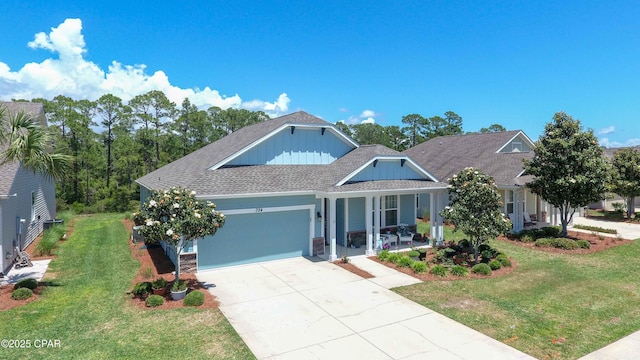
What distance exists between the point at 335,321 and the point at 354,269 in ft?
15.3

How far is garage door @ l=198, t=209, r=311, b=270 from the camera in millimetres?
13886

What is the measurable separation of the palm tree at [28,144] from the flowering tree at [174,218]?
3220mm

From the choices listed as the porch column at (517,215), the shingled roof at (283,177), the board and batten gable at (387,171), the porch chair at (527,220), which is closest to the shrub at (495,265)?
the shingled roof at (283,177)

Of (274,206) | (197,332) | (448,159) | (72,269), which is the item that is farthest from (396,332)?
(448,159)

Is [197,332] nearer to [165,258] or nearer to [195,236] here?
[195,236]

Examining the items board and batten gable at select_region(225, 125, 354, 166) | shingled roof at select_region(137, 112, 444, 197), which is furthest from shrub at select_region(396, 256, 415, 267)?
board and batten gable at select_region(225, 125, 354, 166)

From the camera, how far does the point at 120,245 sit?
1825 centimetres

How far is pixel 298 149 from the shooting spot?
17703 mm

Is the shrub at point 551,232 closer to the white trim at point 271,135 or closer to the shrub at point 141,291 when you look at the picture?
the white trim at point 271,135

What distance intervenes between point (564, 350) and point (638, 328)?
8.87 ft

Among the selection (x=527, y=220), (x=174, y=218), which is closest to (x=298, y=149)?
(x=174, y=218)

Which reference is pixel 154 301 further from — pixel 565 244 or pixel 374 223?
pixel 565 244

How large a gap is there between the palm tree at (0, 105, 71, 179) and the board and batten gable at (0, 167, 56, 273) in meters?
1.74

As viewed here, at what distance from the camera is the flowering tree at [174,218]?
1011cm
